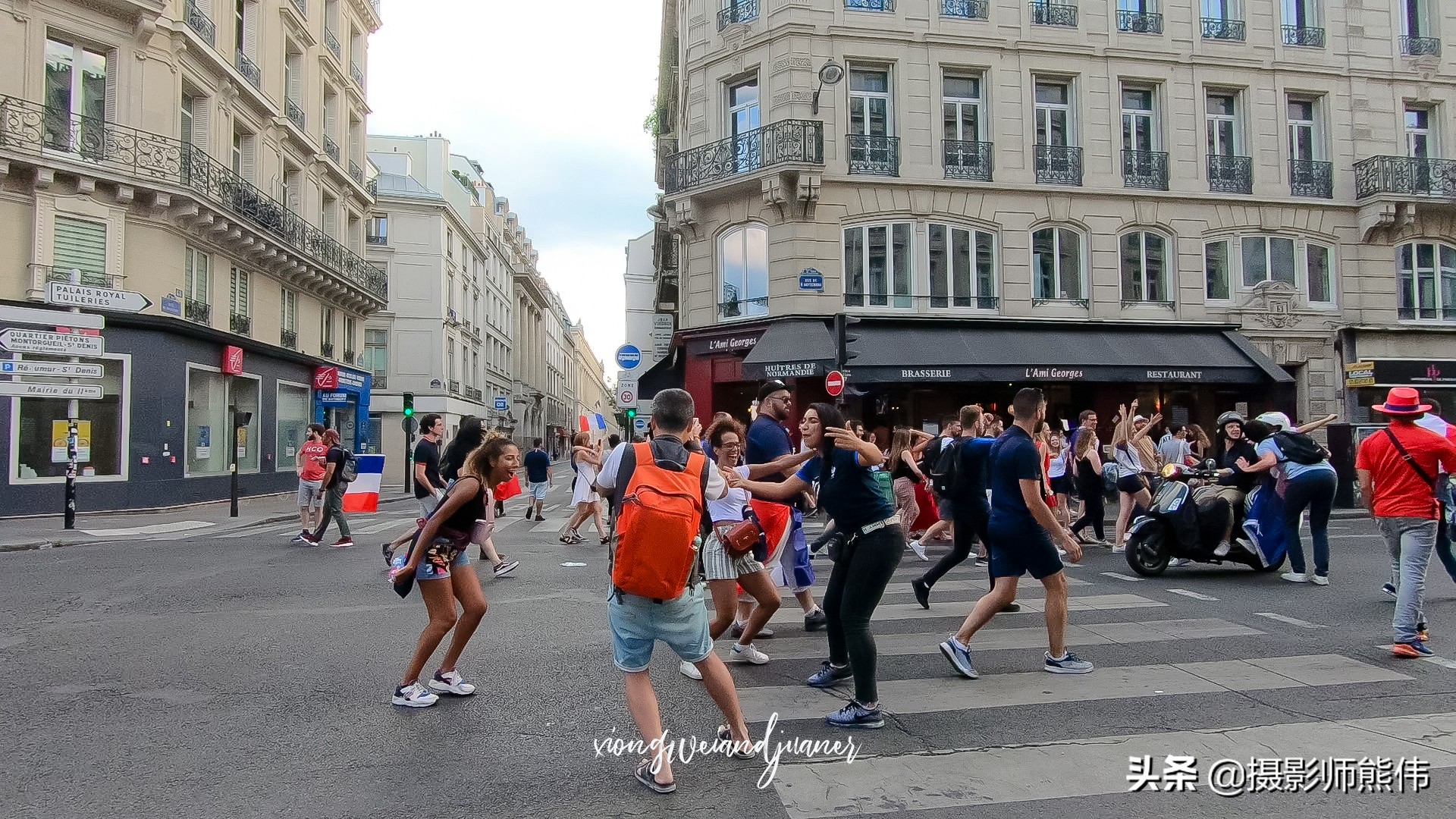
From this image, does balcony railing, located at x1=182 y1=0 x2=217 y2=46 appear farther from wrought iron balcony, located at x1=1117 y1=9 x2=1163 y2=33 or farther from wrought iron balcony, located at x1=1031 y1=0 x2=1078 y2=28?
wrought iron balcony, located at x1=1117 y1=9 x2=1163 y2=33

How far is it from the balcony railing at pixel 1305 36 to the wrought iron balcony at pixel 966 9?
806 cm

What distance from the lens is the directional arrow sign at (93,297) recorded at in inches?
571

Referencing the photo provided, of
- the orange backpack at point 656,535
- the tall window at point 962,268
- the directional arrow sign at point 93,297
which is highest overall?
→ the tall window at point 962,268

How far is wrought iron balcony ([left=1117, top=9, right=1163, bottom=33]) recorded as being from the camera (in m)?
21.7

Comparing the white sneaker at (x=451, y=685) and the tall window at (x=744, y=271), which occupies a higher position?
the tall window at (x=744, y=271)

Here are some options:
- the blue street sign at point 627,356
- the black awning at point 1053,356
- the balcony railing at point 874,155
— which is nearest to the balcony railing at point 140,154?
the blue street sign at point 627,356

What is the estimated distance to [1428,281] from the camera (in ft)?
74.1

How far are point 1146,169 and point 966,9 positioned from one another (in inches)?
234

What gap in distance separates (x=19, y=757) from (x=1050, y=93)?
75.0ft

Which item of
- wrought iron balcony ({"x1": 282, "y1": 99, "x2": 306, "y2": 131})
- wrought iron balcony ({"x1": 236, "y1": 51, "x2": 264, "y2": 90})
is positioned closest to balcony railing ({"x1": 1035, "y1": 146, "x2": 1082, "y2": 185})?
wrought iron balcony ({"x1": 236, "y1": 51, "x2": 264, "y2": 90})

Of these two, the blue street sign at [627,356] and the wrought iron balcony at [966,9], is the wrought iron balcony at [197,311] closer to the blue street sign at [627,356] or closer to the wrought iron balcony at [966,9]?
the blue street sign at [627,356]

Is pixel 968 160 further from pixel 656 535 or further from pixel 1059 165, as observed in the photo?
pixel 656 535

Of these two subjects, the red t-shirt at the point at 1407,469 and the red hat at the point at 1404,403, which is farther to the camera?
the red hat at the point at 1404,403

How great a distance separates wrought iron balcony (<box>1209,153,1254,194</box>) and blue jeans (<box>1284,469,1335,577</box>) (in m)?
16.0
